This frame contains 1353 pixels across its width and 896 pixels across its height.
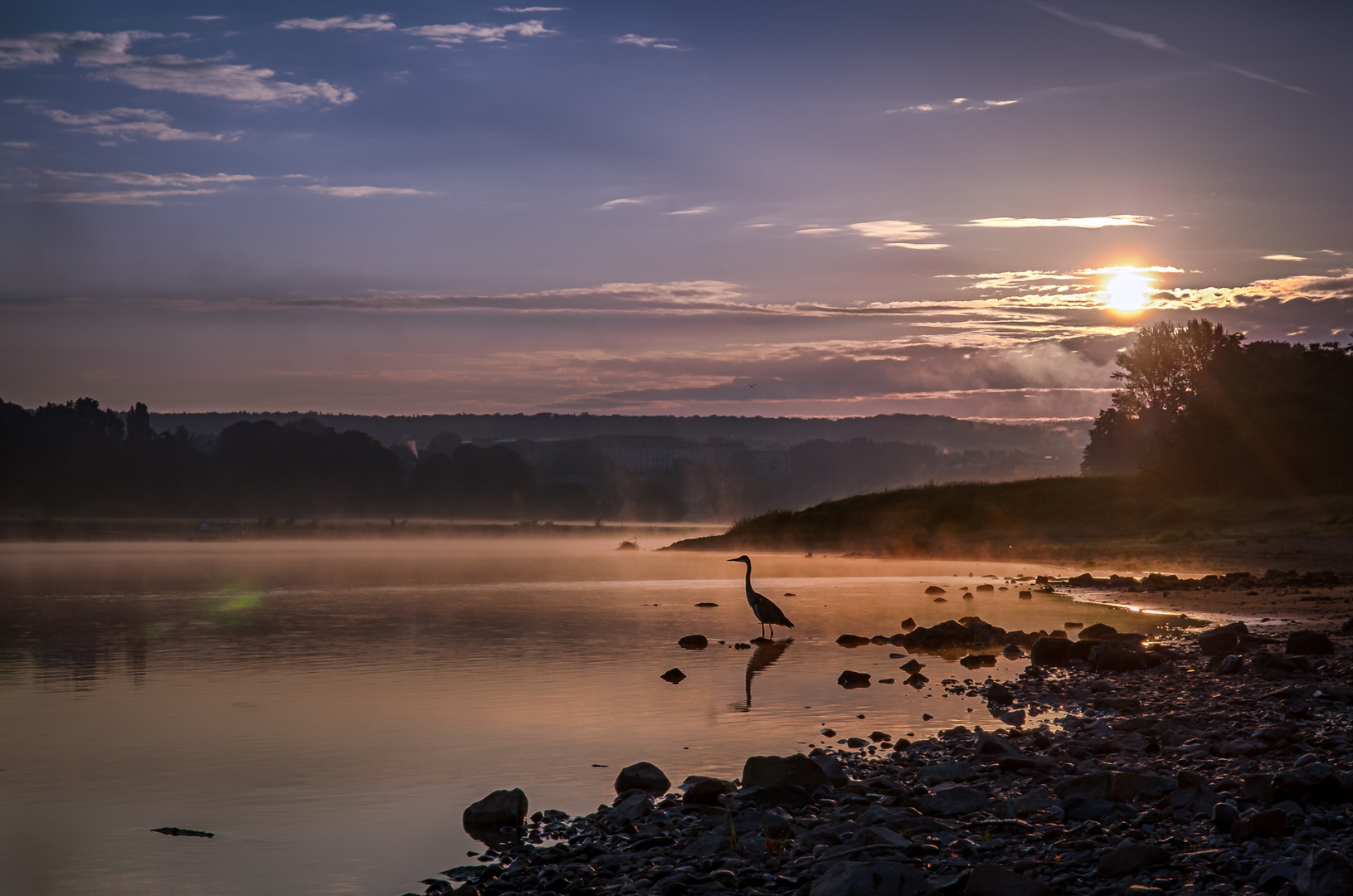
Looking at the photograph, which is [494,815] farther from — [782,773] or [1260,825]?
[1260,825]

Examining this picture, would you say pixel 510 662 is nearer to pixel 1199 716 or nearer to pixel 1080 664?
pixel 1080 664

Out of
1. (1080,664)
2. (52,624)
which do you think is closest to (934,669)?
(1080,664)

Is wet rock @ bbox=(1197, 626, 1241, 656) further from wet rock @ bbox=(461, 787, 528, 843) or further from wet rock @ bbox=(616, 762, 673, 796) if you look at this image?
wet rock @ bbox=(461, 787, 528, 843)

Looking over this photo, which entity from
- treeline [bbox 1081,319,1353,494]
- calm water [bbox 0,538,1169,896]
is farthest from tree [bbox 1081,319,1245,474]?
calm water [bbox 0,538,1169,896]

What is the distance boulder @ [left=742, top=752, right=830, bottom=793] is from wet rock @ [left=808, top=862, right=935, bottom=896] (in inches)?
122

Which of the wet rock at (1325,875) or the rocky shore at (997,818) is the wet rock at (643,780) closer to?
the rocky shore at (997,818)

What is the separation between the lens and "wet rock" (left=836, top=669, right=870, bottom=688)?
1800 centimetres

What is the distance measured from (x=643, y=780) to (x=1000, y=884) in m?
4.60

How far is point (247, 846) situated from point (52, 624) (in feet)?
73.9

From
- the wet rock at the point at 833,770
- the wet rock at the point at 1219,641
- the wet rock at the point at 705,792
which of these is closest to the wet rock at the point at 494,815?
the wet rock at the point at 705,792

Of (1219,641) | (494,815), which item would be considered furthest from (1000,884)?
(1219,641)

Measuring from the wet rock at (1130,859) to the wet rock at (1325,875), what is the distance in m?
1.10

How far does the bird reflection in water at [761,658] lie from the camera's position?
16.6m

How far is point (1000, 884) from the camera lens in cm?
761
